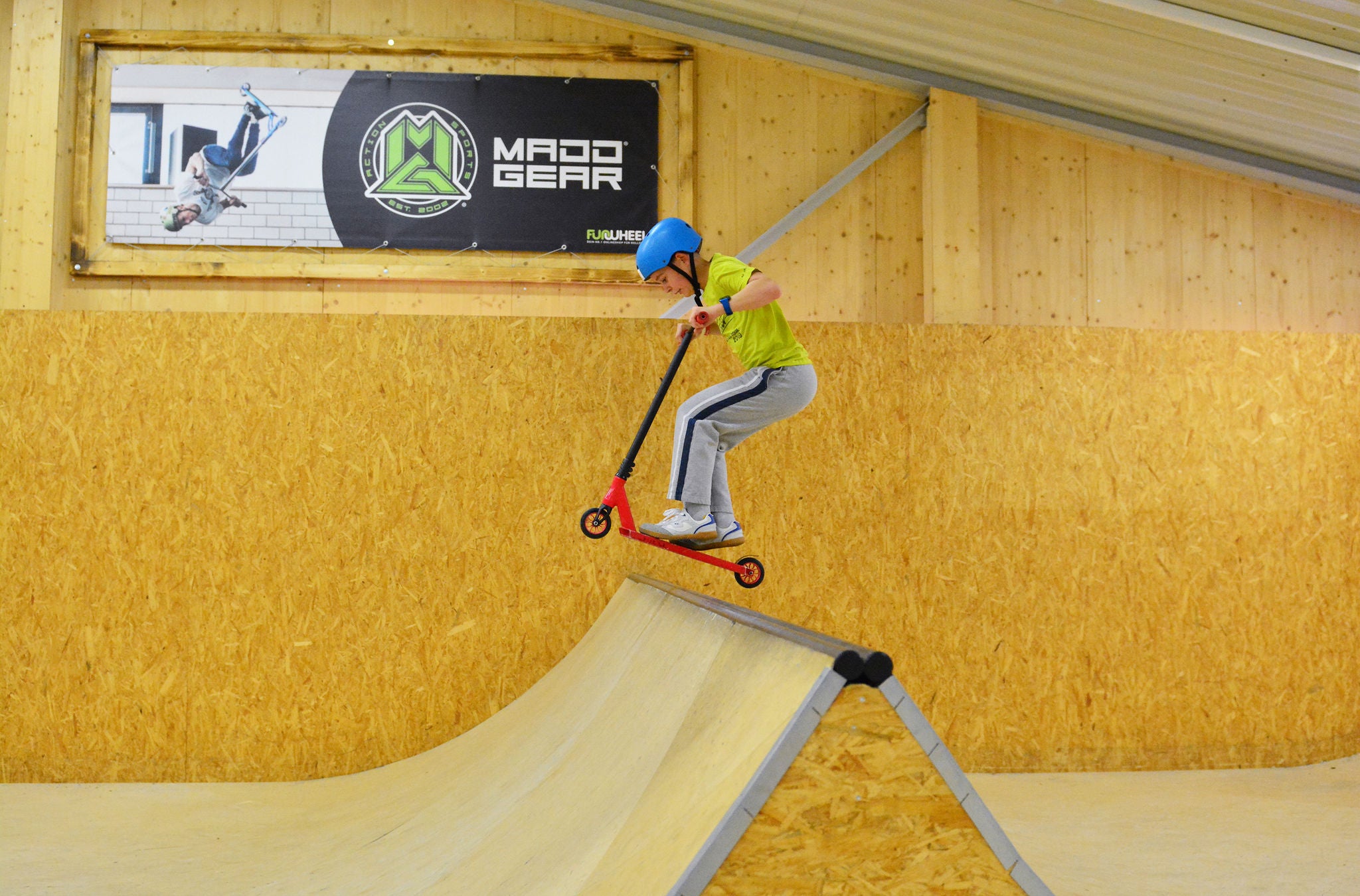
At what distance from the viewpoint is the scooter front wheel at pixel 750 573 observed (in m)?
4.10

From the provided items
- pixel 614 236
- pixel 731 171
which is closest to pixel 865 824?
pixel 614 236

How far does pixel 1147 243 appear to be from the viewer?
719cm

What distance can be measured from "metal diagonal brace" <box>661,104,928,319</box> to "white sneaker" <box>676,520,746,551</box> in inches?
135

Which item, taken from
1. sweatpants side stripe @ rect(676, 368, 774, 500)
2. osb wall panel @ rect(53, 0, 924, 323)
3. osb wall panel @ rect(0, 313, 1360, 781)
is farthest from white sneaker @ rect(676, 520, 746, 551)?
osb wall panel @ rect(53, 0, 924, 323)

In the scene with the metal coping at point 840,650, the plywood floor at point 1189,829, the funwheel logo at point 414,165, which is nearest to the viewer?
the metal coping at point 840,650

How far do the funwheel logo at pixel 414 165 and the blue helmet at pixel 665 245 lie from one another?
348 cm

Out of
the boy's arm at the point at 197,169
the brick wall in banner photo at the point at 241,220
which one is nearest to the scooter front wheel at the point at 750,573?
the brick wall in banner photo at the point at 241,220

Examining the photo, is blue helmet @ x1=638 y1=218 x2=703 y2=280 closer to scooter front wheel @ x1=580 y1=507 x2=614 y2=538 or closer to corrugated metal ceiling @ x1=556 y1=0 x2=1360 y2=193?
scooter front wheel @ x1=580 y1=507 x2=614 y2=538

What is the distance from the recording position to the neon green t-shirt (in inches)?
144

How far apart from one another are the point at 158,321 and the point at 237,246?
201 cm

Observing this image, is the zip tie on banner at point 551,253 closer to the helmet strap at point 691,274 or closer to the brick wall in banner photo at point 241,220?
the brick wall in banner photo at point 241,220

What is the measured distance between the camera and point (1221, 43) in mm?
5219

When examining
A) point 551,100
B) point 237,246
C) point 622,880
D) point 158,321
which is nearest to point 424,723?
point 158,321

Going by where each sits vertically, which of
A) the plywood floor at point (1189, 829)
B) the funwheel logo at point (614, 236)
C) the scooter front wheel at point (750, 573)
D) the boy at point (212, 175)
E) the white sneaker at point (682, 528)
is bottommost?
the plywood floor at point (1189, 829)
